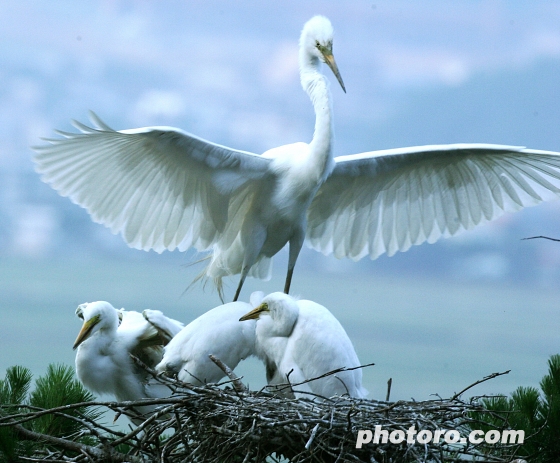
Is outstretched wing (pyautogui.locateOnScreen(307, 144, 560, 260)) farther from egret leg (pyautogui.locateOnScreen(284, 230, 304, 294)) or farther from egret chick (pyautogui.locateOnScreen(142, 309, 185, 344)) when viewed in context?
egret chick (pyautogui.locateOnScreen(142, 309, 185, 344))

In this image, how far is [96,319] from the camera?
4.20m

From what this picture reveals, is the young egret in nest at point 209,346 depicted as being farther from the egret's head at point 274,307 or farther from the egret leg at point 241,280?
the egret leg at point 241,280

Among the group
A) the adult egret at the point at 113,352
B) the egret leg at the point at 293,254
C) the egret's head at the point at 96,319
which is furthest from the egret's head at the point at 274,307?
the egret leg at the point at 293,254

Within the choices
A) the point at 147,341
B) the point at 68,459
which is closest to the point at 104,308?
the point at 147,341

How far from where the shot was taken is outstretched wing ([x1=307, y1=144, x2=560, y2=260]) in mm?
4945

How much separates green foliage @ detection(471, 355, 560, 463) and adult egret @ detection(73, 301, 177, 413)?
1717 millimetres

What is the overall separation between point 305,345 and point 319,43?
6.43ft

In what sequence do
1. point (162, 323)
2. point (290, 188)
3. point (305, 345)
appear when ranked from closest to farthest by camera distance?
point (305, 345) < point (162, 323) < point (290, 188)

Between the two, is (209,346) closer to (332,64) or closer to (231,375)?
(231,375)

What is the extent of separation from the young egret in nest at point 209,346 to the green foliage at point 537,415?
44.8 inches

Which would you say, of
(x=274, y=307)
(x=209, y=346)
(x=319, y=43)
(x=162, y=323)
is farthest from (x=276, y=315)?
(x=319, y=43)

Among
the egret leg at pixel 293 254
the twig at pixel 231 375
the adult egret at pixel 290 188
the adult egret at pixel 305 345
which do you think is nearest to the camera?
the twig at pixel 231 375

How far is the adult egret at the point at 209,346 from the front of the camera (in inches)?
146

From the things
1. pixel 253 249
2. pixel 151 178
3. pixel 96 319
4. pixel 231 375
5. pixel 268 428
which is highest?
pixel 151 178
